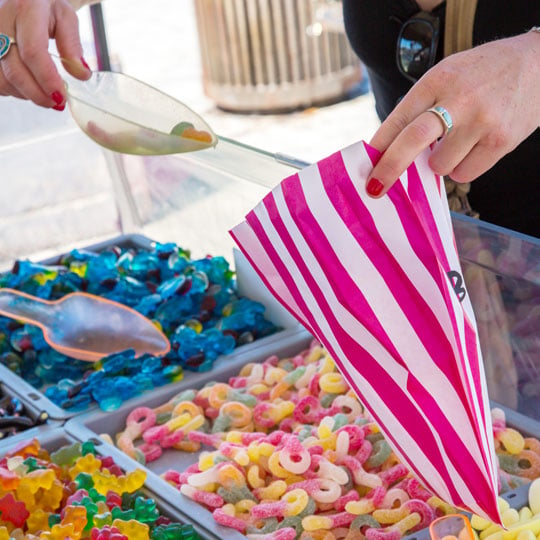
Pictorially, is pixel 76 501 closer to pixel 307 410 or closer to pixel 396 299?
pixel 307 410

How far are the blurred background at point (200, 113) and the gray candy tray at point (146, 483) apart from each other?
1.57 ft

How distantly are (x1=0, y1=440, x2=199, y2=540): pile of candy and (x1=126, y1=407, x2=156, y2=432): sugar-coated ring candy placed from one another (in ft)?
0.40

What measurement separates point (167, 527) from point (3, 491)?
0.23m

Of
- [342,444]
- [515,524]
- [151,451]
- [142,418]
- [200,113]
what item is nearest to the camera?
[515,524]

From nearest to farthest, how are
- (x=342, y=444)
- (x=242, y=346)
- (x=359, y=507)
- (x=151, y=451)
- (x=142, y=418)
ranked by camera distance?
(x=359, y=507), (x=342, y=444), (x=151, y=451), (x=142, y=418), (x=242, y=346)

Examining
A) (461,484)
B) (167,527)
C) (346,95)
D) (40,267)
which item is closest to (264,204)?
(461,484)

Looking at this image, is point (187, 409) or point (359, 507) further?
point (187, 409)

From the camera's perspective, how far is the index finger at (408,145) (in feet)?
2.57

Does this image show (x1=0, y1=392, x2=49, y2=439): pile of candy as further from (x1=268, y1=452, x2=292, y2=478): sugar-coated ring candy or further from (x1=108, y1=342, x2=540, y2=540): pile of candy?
(x1=268, y1=452, x2=292, y2=478): sugar-coated ring candy

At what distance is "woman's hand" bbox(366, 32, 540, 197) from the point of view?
79 centimetres

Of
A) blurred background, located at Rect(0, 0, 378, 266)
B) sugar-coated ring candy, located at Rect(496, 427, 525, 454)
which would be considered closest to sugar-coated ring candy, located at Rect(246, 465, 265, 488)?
sugar-coated ring candy, located at Rect(496, 427, 525, 454)

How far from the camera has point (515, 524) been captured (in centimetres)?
107

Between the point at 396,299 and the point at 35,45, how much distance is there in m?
0.62

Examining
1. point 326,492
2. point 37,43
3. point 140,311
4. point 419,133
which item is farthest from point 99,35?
point 419,133
